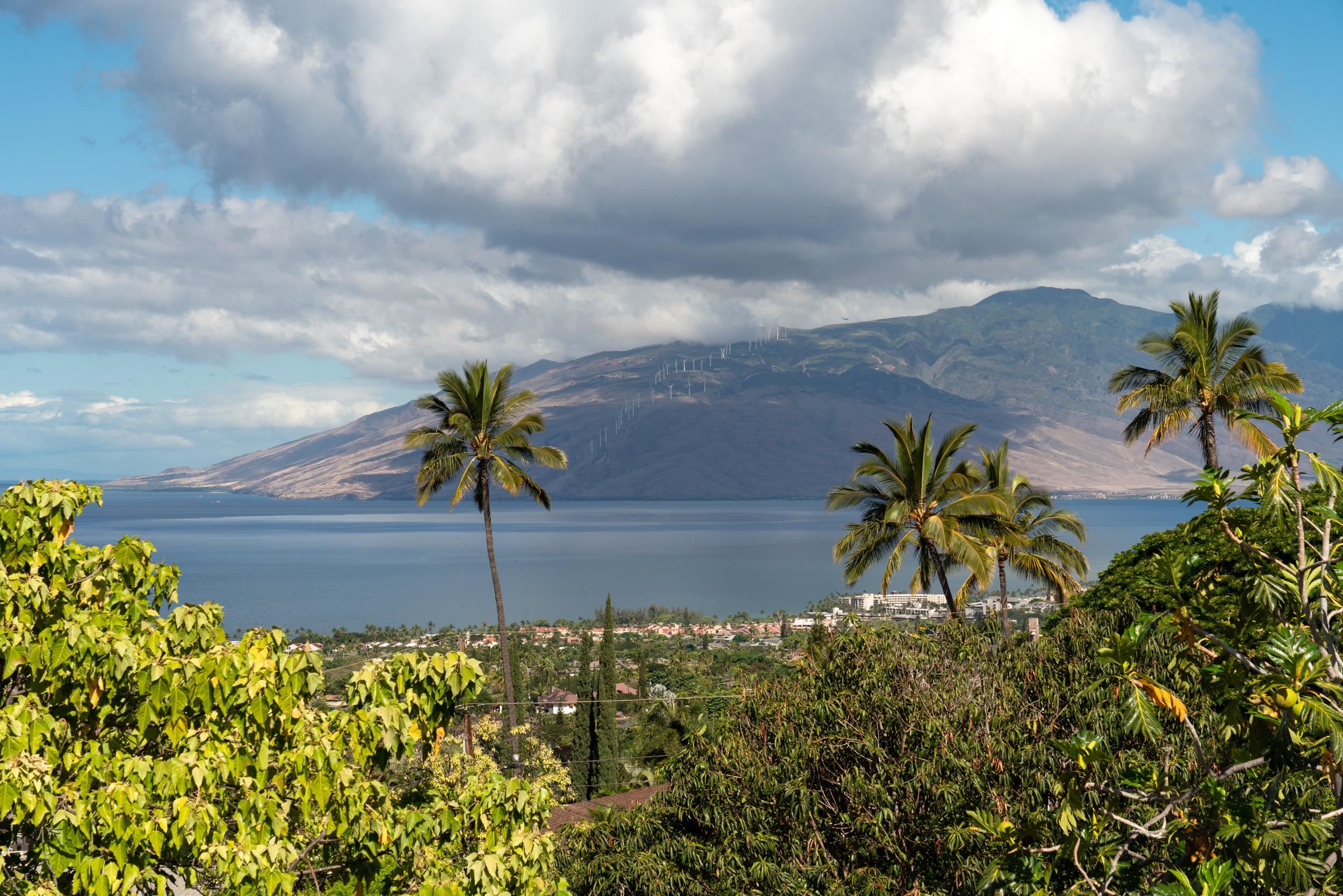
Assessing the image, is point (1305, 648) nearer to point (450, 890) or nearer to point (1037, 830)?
point (1037, 830)

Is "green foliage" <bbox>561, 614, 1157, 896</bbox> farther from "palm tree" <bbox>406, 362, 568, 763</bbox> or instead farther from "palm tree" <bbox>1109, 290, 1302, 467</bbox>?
"palm tree" <bbox>406, 362, 568, 763</bbox>

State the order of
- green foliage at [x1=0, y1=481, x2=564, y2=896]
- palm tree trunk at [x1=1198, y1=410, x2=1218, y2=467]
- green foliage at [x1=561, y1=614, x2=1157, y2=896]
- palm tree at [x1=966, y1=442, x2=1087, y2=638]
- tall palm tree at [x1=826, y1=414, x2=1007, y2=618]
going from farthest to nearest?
palm tree at [x1=966, y1=442, x2=1087, y2=638], tall palm tree at [x1=826, y1=414, x2=1007, y2=618], palm tree trunk at [x1=1198, y1=410, x2=1218, y2=467], green foliage at [x1=561, y1=614, x2=1157, y2=896], green foliage at [x1=0, y1=481, x2=564, y2=896]

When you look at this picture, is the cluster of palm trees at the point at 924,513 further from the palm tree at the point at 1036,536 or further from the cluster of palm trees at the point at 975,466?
the palm tree at the point at 1036,536

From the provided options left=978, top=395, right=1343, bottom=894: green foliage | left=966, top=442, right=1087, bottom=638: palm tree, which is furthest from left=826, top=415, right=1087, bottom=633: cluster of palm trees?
left=978, top=395, right=1343, bottom=894: green foliage

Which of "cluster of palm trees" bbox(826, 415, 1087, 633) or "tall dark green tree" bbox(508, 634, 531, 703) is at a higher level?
"cluster of palm trees" bbox(826, 415, 1087, 633)

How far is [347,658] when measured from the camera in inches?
3364

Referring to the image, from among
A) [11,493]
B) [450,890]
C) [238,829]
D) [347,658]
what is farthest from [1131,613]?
[347,658]

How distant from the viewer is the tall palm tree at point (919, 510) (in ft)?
86.4

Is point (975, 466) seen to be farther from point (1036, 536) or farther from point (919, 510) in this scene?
point (919, 510)

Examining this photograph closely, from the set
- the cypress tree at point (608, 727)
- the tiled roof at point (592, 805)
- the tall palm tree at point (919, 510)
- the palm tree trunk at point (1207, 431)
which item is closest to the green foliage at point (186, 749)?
the tiled roof at point (592, 805)

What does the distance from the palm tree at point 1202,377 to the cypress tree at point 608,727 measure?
26.2 metres

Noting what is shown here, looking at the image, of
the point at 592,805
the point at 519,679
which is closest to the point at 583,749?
the point at 519,679

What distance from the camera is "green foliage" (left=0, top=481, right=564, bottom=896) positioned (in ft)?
20.9

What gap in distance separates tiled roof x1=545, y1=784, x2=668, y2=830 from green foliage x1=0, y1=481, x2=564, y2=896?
1699cm
